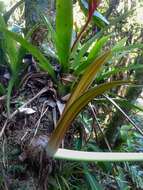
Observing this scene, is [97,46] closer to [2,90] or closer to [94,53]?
[94,53]

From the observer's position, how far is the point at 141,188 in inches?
62.2

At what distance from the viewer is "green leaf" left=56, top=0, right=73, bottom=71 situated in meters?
1.00

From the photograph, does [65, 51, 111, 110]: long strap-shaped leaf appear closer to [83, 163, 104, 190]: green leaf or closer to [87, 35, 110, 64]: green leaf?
[87, 35, 110, 64]: green leaf

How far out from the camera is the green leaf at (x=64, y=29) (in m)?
1.00

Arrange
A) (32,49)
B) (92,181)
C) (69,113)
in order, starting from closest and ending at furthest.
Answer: (69,113)
(32,49)
(92,181)

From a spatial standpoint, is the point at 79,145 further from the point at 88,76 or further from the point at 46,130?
the point at 88,76

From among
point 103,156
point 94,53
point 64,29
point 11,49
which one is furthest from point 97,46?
point 103,156

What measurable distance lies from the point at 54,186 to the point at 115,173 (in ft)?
1.40

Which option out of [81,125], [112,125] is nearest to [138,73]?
[112,125]

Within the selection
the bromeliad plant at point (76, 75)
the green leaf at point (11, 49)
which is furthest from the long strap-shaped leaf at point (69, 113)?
the green leaf at point (11, 49)

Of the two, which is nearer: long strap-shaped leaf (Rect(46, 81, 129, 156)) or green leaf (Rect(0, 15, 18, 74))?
long strap-shaped leaf (Rect(46, 81, 129, 156))

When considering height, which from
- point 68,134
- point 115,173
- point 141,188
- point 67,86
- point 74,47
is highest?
point 74,47

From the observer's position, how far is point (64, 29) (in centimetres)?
106

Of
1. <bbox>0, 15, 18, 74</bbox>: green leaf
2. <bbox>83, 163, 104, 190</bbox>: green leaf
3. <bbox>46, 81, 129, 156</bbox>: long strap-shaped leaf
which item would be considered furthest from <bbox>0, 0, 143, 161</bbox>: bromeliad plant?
<bbox>83, 163, 104, 190</bbox>: green leaf
